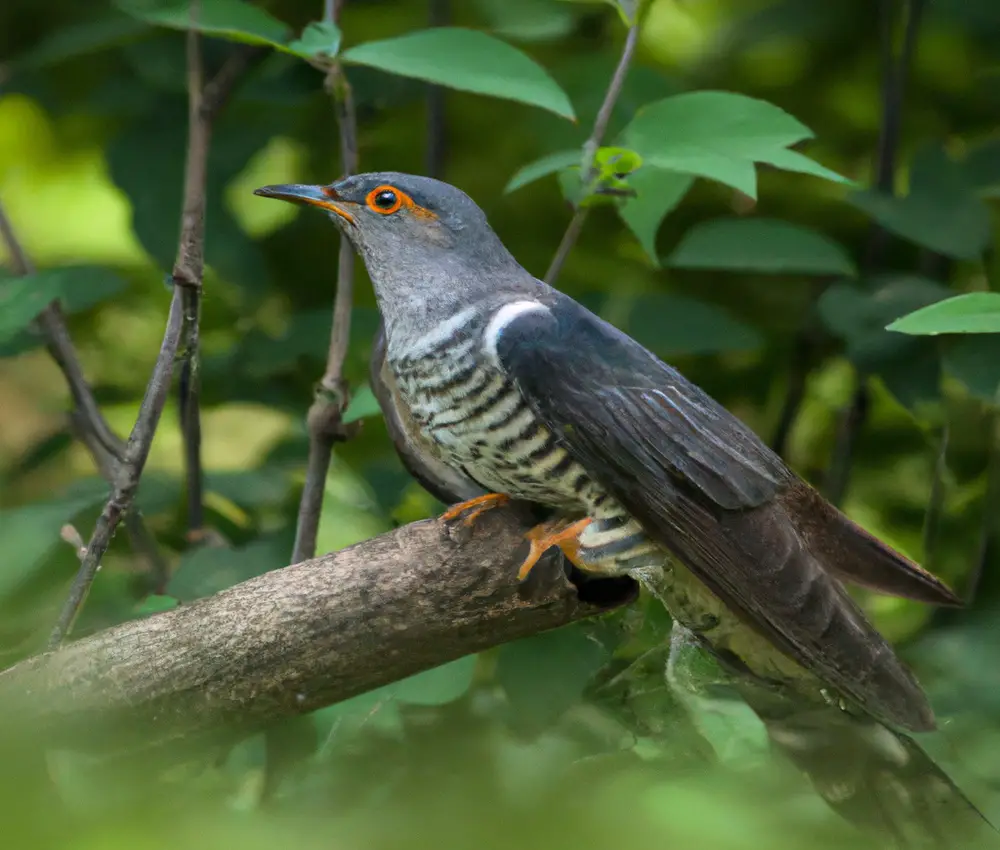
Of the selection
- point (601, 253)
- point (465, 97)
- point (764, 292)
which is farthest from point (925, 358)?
A: point (465, 97)

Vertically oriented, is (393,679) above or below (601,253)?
below

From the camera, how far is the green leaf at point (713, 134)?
167 centimetres

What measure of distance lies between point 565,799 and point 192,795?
21cm

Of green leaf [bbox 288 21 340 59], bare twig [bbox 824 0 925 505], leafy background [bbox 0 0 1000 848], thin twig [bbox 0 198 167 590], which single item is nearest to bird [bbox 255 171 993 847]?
leafy background [bbox 0 0 1000 848]

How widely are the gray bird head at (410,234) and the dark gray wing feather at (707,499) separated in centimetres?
23

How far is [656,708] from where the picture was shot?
1.80m

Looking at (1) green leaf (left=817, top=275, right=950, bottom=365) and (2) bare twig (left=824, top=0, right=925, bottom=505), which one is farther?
(2) bare twig (left=824, top=0, right=925, bottom=505)

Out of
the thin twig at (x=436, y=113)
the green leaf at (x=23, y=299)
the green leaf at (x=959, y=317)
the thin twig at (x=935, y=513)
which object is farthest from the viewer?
the thin twig at (x=436, y=113)

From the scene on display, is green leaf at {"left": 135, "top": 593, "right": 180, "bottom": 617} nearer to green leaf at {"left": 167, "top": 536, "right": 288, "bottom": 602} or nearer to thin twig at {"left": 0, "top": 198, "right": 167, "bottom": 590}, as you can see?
green leaf at {"left": 167, "top": 536, "right": 288, "bottom": 602}

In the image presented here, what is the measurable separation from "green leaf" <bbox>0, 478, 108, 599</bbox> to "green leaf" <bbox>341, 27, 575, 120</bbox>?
0.95 meters

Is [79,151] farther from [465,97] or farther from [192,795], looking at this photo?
[192,795]

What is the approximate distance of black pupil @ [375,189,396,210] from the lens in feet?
6.11

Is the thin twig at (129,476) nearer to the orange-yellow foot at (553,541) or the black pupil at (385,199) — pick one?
the black pupil at (385,199)

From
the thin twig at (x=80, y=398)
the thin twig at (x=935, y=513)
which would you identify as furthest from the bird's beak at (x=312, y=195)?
the thin twig at (x=935, y=513)
